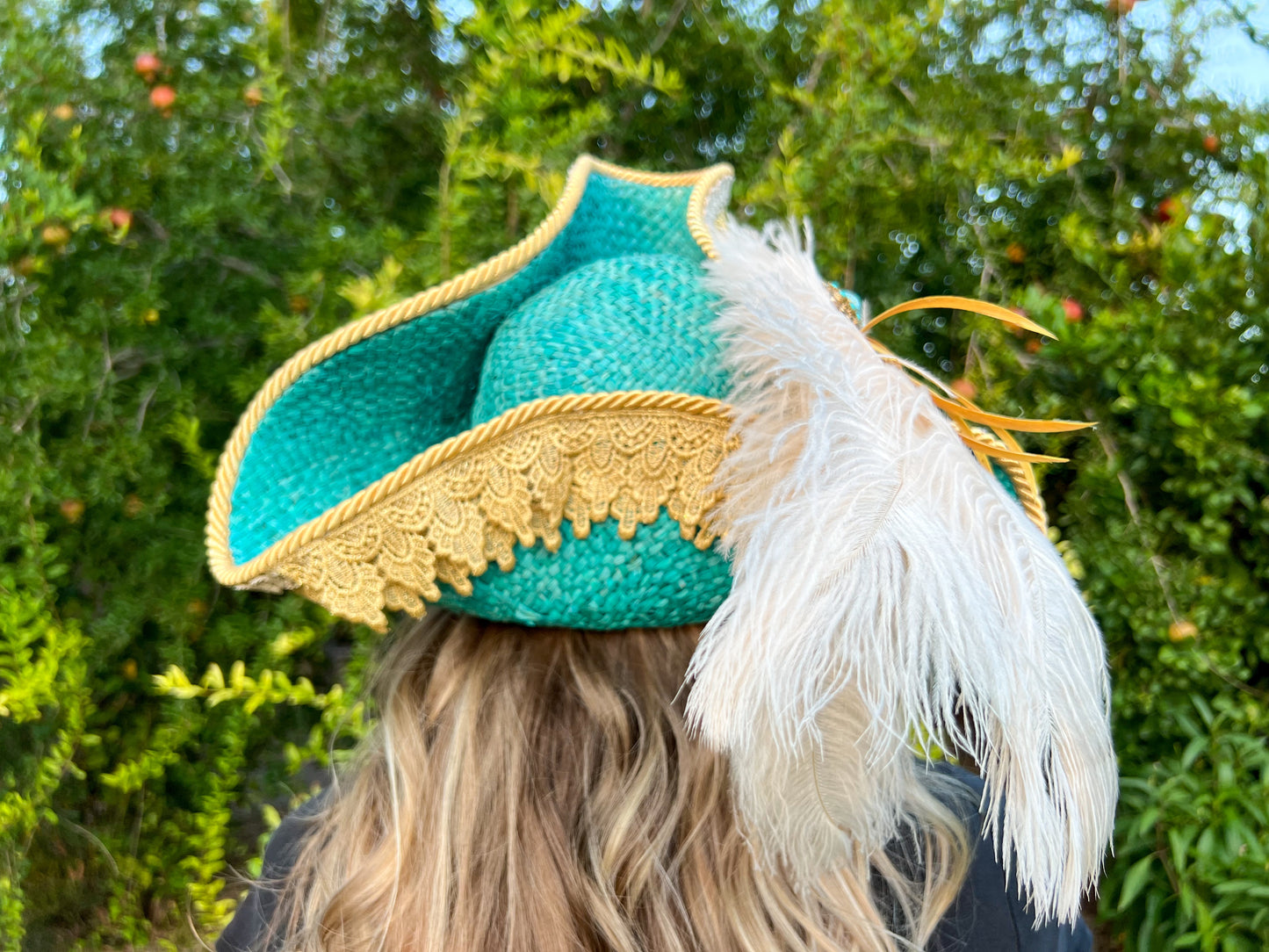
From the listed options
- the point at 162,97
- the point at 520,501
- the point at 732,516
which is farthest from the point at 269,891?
the point at 162,97

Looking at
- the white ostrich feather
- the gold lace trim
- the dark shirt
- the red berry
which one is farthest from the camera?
the red berry

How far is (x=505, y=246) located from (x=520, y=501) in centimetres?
106

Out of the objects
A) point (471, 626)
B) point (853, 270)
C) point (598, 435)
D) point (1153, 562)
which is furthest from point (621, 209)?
point (1153, 562)

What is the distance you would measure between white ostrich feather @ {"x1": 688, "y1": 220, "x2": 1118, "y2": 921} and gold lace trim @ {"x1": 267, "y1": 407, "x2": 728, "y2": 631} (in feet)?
0.15

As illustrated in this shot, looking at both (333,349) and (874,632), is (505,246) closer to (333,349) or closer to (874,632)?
(333,349)

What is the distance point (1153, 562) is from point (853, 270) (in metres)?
0.85

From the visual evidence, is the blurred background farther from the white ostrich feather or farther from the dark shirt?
the white ostrich feather

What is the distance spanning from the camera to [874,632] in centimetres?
66

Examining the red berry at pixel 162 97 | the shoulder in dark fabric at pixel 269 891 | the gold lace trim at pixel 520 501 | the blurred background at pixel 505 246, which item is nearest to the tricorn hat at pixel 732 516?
the gold lace trim at pixel 520 501

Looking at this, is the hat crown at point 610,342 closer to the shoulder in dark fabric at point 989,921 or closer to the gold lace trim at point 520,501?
the gold lace trim at point 520,501

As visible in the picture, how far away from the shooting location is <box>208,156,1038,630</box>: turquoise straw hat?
0.79 meters

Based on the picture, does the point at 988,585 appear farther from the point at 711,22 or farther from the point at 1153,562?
the point at 711,22

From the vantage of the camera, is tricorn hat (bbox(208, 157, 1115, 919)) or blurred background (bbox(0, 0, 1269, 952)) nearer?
tricorn hat (bbox(208, 157, 1115, 919))


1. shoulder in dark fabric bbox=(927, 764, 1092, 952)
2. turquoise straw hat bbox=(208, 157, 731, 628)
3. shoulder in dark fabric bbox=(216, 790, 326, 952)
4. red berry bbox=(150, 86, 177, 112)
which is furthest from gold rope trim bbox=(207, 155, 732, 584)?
red berry bbox=(150, 86, 177, 112)
